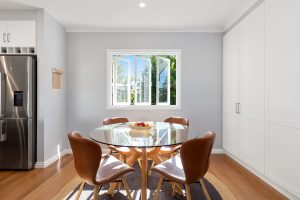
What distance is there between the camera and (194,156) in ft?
6.02

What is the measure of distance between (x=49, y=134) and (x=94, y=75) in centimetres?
148

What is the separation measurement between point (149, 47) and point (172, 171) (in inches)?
118

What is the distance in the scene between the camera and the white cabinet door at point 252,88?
2.93 metres

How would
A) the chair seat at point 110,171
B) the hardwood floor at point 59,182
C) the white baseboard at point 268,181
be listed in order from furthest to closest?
the hardwood floor at point 59,182 → the white baseboard at point 268,181 → the chair seat at point 110,171

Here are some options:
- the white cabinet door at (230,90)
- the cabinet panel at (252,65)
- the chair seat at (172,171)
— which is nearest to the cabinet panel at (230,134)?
the white cabinet door at (230,90)

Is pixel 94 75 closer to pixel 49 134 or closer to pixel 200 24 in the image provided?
pixel 49 134

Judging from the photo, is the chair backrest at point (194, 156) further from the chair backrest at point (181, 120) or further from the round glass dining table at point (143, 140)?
the chair backrest at point (181, 120)

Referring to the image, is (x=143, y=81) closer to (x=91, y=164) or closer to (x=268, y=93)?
(x=268, y=93)

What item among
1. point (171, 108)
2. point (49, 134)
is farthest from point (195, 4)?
point (49, 134)

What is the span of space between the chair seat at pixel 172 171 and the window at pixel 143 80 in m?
2.43

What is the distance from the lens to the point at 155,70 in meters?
4.69

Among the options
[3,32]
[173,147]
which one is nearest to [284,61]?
[173,147]

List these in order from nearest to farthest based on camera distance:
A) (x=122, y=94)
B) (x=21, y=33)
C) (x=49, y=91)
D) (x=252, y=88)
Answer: (x=252, y=88)
(x=21, y=33)
(x=49, y=91)
(x=122, y=94)

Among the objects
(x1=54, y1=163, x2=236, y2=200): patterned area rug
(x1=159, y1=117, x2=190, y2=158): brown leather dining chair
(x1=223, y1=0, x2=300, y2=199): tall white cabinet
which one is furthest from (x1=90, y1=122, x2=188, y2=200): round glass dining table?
(x1=223, y1=0, x2=300, y2=199): tall white cabinet
